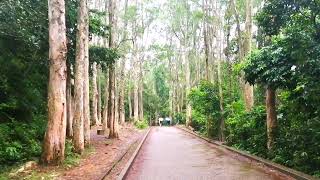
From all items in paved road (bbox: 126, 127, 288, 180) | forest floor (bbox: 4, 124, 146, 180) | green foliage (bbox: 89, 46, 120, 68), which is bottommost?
paved road (bbox: 126, 127, 288, 180)

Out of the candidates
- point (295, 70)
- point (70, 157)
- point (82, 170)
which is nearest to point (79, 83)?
point (70, 157)

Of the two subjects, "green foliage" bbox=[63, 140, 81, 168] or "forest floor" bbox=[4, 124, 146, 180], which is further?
"green foliage" bbox=[63, 140, 81, 168]

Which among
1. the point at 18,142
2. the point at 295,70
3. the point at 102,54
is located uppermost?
the point at 102,54

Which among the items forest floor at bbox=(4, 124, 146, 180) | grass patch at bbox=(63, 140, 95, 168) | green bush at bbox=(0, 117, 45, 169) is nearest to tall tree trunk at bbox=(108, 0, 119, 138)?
grass patch at bbox=(63, 140, 95, 168)

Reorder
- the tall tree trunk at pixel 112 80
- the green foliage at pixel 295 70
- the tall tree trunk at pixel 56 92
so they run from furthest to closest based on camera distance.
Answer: the tall tree trunk at pixel 112 80 → the tall tree trunk at pixel 56 92 → the green foliage at pixel 295 70

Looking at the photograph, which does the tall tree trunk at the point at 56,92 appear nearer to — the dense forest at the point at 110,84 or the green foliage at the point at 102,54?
the dense forest at the point at 110,84

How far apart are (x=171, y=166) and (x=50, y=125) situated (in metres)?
4.14

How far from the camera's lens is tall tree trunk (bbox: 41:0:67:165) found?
1224cm

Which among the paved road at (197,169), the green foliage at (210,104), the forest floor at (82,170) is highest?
the green foliage at (210,104)

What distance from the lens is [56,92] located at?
12.4 m

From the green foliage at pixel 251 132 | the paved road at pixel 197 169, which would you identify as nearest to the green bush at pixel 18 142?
the paved road at pixel 197 169

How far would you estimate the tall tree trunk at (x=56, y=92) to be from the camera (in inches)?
482

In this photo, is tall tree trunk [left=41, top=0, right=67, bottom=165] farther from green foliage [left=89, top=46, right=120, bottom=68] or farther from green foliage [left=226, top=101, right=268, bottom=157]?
green foliage [left=89, top=46, right=120, bottom=68]

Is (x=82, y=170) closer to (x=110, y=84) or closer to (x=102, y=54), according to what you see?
(x=102, y=54)
